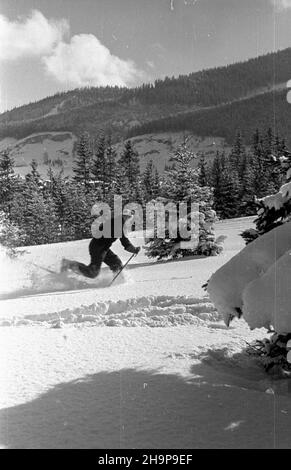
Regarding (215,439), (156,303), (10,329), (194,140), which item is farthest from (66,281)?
(194,140)

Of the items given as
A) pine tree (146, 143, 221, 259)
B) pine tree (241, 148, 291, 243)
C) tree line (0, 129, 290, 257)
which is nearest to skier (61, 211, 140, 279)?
pine tree (146, 143, 221, 259)

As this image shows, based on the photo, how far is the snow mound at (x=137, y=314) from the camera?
789 cm

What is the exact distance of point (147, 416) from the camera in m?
4.29

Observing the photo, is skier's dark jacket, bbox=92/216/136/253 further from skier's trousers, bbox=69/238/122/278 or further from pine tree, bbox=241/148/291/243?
pine tree, bbox=241/148/291/243

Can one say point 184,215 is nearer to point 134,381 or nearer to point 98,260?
point 98,260

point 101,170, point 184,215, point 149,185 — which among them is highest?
point 101,170

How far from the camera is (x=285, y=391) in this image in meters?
5.10

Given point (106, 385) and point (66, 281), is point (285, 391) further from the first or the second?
point (66, 281)

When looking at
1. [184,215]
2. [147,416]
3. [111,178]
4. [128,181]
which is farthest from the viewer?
[128,181]

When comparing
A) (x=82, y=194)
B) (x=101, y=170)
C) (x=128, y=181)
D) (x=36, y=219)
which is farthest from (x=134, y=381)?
(x=128, y=181)

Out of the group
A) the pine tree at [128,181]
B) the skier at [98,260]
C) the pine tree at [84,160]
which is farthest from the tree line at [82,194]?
the skier at [98,260]

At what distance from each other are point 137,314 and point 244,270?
432 cm

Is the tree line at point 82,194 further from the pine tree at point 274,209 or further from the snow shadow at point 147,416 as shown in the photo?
the snow shadow at point 147,416

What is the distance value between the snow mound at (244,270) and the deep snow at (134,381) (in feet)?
3.37
